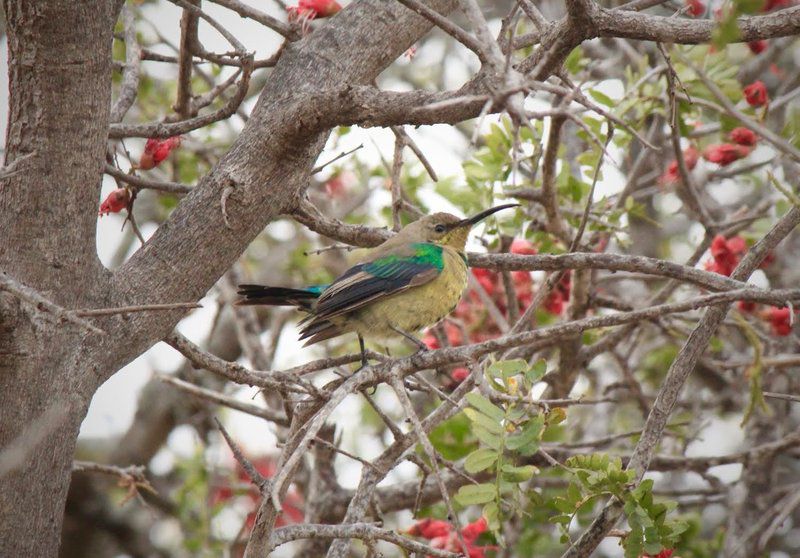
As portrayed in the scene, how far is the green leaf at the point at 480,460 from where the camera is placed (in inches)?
107

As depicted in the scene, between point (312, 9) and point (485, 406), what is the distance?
1.85m

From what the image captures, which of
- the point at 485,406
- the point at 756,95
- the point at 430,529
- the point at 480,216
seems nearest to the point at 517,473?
the point at 485,406

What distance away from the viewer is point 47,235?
7.94ft

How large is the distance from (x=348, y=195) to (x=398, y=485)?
319 centimetres

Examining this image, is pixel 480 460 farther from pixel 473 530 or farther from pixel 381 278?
pixel 381 278

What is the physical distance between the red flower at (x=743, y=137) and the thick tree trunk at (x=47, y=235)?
116 inches

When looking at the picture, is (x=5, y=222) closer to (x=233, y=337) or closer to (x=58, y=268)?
(x=58, y=268)

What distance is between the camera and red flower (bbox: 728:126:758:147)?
14.1ft

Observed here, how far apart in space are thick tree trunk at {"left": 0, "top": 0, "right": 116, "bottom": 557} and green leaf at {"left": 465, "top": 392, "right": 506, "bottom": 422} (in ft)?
3.30

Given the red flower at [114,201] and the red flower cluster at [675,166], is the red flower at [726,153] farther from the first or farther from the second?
the red flower at [114,201]

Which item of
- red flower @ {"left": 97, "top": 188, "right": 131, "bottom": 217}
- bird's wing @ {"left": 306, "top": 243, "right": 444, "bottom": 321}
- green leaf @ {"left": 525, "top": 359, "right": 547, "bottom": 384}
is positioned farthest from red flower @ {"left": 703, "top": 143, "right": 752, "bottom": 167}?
red flower @ {"left": 97, "top": 188, "right": 131, "bottom": 217}

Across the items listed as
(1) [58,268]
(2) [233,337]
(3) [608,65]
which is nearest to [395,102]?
(1) [58,268]

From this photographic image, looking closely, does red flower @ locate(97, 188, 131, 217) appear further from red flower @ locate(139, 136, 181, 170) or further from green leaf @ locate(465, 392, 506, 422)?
green leaf @ locate(465, 392, 506, 422)

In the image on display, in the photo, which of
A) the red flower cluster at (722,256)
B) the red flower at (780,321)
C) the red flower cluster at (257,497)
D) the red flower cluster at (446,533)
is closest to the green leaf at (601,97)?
the red flower cluster at (722,256)
